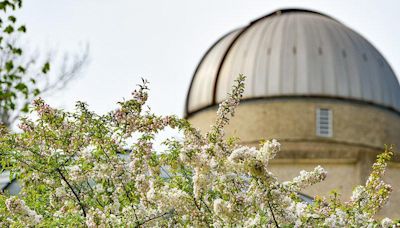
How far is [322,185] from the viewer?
1038 inches

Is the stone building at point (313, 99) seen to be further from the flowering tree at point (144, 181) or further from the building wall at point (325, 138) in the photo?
the flowering tree at point (144, 181)

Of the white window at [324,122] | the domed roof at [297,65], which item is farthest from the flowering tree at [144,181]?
the domed roof at [297,65]

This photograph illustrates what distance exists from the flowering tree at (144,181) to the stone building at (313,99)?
1703 cm

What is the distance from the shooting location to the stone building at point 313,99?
26.1 meters

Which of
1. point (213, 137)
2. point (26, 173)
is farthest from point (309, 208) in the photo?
point (26, 173)

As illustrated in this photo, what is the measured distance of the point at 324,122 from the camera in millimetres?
26938

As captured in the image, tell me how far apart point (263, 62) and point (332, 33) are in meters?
2.36

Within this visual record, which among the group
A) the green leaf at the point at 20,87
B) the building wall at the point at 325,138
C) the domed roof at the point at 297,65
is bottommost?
the green leaf at the point at 20,87

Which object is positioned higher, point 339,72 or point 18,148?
point 339,72

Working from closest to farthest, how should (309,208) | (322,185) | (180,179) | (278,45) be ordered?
(309,208)
(180,179)
(322,185)
(278,45)

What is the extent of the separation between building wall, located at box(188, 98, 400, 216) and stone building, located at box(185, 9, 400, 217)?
0.03m

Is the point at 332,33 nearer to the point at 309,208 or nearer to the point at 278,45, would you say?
the point at 278,45

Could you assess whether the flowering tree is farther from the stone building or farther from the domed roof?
the domed roof

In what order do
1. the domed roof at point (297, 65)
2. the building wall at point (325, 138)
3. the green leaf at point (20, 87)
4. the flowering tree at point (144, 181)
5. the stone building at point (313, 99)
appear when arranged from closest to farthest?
the green leaf at point (20, 87), the flowering tree at point (144, 181), the building wall at point (325, 138), the stone building at point (313, 99), the domed roof at point (297, 65)
